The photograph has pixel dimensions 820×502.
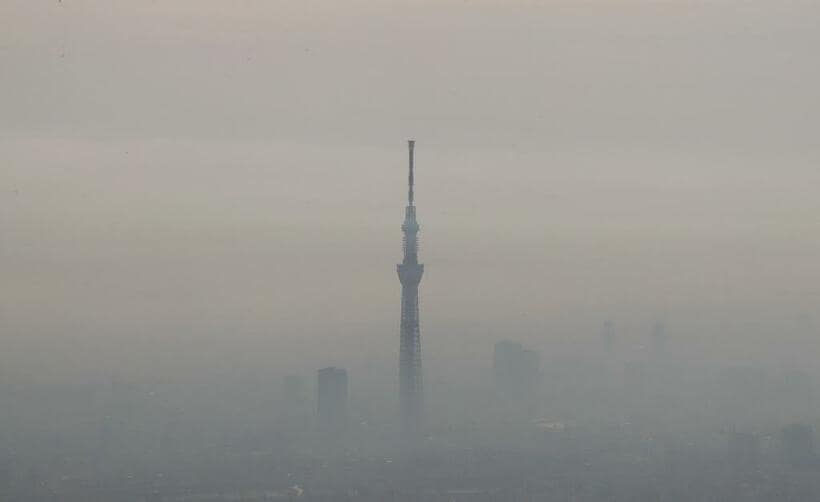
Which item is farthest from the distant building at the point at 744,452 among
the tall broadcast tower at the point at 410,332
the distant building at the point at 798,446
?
the tall broadcast tower at the point at 410,332

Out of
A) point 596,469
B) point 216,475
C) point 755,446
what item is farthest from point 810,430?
point 216,475

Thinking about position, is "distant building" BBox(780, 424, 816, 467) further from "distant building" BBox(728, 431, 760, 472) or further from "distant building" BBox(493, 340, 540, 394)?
"distant building" BBox(493, 340, 540, 394)

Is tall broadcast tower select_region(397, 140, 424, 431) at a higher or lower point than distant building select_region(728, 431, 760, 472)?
higher

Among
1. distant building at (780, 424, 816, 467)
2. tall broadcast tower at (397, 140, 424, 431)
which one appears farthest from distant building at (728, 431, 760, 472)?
tall broadcast tower at (397, 140, 424, 431)

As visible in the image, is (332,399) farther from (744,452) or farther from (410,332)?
(744,452)

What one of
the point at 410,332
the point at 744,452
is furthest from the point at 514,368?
the point at 744,452

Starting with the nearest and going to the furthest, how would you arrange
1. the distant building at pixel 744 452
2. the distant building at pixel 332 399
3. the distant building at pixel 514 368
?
the distant building at pixel 744 452 < the distant building at pixel 332 399 < the distant building at pixel 514 368

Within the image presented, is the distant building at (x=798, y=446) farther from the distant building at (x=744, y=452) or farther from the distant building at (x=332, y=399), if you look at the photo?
the distant building at (x=332, y=399)
